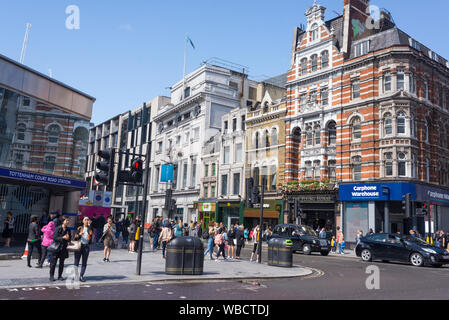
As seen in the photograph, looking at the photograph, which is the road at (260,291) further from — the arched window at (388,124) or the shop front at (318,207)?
the shop front at (318,207)

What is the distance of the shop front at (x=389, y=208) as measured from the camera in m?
30.1

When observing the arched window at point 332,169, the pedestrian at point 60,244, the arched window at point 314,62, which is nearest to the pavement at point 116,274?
the pedestrian at point 60,244

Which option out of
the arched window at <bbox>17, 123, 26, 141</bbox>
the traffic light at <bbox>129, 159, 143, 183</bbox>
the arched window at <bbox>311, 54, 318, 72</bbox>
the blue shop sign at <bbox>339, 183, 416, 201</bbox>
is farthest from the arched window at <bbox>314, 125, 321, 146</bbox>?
the traffic light at <bbox>129, 159, 143, 183</bbox>

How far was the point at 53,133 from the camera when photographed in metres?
22.0

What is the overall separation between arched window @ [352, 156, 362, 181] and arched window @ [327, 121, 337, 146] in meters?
2.80

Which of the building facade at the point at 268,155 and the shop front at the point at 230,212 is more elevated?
Answer: the building facade at the point at 268,155

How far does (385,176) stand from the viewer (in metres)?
30.6

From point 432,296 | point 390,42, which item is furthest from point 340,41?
point 432,296

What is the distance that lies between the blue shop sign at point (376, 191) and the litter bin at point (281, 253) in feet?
52.6

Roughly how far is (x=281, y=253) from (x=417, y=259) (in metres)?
6.98

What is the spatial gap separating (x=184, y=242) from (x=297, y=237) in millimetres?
14104

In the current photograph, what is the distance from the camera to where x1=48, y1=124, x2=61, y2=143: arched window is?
21812 mm

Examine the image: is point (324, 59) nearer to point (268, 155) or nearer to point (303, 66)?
point (303, 66)

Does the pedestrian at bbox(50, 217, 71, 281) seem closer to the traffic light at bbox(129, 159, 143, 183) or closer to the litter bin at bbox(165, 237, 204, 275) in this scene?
the traffic light at bbox(129, 159, 143, 183)
